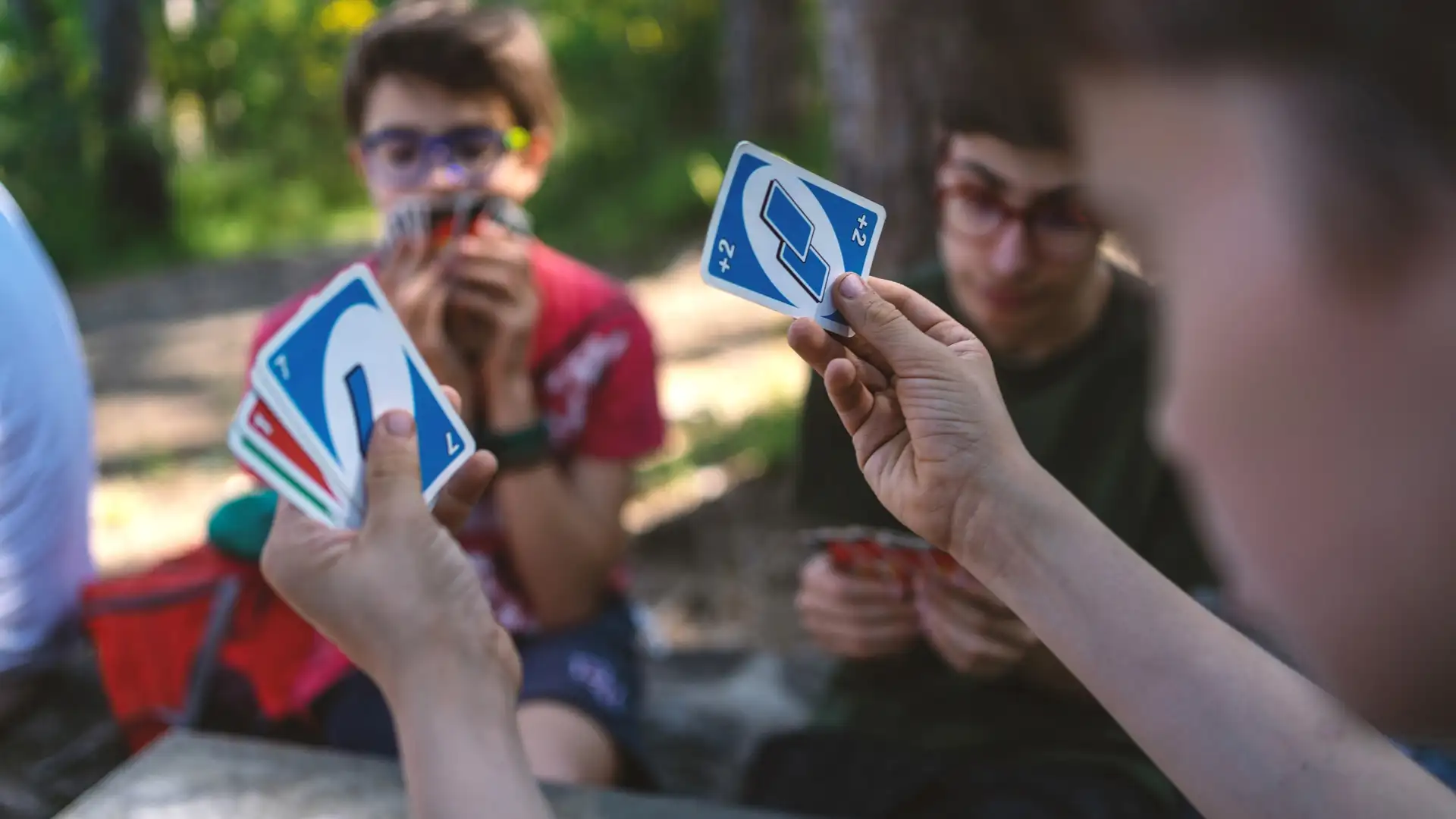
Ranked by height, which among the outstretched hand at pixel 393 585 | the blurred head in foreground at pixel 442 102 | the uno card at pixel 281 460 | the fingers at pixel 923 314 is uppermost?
the blurred head in foreground at pixel 442 102

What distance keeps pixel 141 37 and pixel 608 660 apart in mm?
7823

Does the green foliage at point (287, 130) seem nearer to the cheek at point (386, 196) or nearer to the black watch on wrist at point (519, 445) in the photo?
the cheek at point (386, 196)

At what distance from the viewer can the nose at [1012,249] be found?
168 cm

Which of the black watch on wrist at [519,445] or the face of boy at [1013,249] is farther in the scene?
the black watch on wrist at [519,445]

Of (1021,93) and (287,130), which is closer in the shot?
(1021,93)

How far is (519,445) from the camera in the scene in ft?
6.42

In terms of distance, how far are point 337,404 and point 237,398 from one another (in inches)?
176

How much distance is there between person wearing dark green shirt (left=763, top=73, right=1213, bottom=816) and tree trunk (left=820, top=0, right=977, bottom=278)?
1358 millimetres

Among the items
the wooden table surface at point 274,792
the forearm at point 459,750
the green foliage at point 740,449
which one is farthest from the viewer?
the green foliage at point 740,449

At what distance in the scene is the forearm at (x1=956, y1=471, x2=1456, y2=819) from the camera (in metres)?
1.03

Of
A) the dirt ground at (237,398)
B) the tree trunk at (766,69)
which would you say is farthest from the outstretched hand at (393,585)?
the tree trunk at (766,69)

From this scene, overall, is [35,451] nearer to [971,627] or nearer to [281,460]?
[281,460]

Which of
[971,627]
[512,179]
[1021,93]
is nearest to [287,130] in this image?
[512,179]

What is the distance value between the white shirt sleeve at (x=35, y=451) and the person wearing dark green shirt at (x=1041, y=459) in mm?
1215
